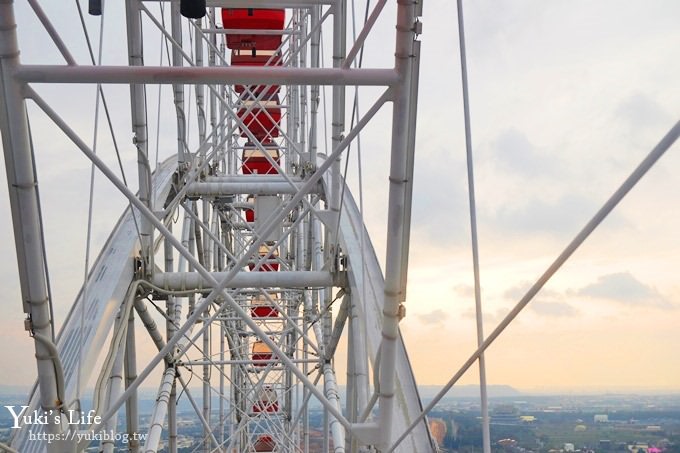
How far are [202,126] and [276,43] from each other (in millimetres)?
8154

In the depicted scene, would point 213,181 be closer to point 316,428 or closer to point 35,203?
point 35,203

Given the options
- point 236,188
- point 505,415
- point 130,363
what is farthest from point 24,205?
point 236,188

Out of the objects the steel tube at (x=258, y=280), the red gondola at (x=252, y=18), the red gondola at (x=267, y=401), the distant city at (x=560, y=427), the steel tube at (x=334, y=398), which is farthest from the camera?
the red gondola at (x=252, y=18)

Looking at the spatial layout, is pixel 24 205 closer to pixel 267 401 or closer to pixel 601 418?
pixel 601 418

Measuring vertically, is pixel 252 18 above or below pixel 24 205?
above

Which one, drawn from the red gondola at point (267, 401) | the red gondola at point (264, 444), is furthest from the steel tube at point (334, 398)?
the red gondola at point (264, 444)

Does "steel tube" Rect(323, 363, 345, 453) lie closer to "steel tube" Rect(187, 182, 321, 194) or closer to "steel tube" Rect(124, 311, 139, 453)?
"steel tube" Rect(124, 311, 139, 453)

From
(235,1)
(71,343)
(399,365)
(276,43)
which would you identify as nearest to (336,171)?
(235,1)

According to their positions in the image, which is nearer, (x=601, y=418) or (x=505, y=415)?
(x=601, y=418)

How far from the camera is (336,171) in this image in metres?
8.27

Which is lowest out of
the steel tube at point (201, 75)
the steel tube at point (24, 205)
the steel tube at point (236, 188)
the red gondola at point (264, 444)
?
the red gondola at point (264, 444)

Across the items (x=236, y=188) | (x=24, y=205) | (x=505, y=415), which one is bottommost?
(x=505, y=415)

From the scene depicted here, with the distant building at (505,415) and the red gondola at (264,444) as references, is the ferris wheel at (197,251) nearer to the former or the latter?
the distant building at (505,415)

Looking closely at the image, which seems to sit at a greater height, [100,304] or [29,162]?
[29,162]
